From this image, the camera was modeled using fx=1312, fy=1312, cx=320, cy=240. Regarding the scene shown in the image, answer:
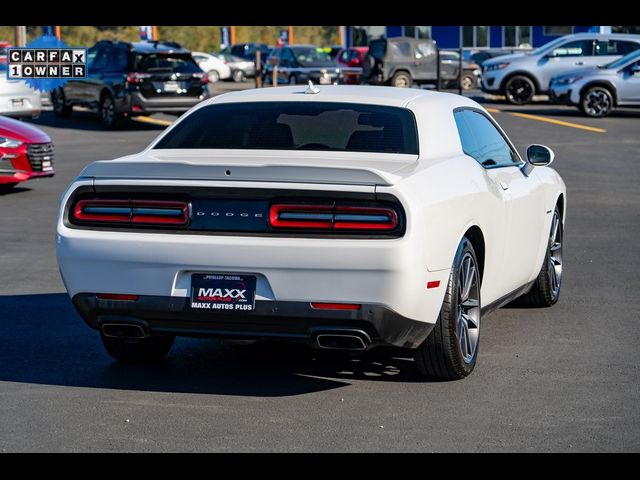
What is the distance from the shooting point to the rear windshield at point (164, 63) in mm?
28203

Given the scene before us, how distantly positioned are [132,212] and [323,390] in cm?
135

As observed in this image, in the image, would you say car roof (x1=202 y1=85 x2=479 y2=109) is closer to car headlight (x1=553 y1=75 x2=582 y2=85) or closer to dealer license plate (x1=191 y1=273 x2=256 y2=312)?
dealer license plate (x1=191 y1=273 x2=256 y2=312)

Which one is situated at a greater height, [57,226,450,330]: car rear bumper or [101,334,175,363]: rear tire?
[57,226,450,330]: car rear bumper

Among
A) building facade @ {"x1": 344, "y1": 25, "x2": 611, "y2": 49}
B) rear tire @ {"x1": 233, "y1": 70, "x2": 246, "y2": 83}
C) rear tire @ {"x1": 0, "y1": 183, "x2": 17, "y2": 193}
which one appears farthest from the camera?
building facade @ {"x1": 344, "y1": 25, "x2": 611, "y2": 49}

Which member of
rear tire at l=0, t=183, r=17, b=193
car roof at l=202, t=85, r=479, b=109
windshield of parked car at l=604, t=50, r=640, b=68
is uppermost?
car roof at l=202, t=85, r=479, b=109

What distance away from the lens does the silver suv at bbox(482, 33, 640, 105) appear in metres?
34.6

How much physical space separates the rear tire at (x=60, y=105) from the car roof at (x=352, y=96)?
24406mm

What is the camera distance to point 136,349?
7355 millimetres

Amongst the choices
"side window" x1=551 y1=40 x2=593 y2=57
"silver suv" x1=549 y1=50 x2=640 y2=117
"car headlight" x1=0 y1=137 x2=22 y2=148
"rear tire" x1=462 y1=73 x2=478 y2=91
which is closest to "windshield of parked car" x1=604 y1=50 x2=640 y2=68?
"silver suv" x1=549 y1=50 x2=640 y2=117

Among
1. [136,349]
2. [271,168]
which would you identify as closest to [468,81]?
[136,349]

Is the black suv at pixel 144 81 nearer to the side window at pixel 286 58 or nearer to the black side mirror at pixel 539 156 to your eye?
the side window at pixel 286 58

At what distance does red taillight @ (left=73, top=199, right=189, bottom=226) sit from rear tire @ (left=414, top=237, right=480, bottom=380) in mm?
1398

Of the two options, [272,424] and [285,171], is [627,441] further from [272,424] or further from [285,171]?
[285,171]


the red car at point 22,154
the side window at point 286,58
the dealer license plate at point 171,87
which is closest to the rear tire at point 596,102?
the dealer license plate at point 171,87
